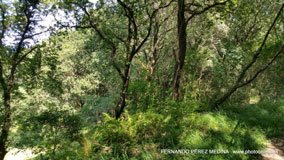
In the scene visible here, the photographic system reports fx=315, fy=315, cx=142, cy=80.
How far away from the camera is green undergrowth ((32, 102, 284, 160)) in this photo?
5328 mm

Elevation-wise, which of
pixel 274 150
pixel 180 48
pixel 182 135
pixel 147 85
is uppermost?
pixel 180 48

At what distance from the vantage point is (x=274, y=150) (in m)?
5.79

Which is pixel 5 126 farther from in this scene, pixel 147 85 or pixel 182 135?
pixel 182 135

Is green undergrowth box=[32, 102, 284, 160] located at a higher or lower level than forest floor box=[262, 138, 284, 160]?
higher

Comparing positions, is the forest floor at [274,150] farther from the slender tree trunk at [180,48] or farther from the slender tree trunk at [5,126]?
the slender tree trunk at [5,126]

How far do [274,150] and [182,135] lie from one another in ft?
5.58

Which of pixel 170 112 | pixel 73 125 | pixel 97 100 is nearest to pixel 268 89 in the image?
pixel 97 100

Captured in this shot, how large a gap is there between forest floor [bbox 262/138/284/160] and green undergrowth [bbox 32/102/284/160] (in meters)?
0.13

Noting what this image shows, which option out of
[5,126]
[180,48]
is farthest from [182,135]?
[5,126]

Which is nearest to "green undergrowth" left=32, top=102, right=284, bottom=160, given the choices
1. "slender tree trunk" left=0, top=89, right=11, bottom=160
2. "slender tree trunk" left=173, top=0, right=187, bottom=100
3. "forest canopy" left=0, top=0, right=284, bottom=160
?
"forest canopy" left=0, top=0, right=284, bottom=160

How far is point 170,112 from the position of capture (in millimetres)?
6902

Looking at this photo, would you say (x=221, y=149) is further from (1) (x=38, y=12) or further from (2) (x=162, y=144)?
(1) (x=38, y=12)

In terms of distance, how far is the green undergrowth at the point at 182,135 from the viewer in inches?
210

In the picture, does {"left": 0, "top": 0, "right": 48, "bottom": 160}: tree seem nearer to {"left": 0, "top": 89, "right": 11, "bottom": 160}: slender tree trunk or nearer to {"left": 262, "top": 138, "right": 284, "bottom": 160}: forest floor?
{"left": 0, "top": 89, "right": 11, "bottom": 160}: slender tree trunk
